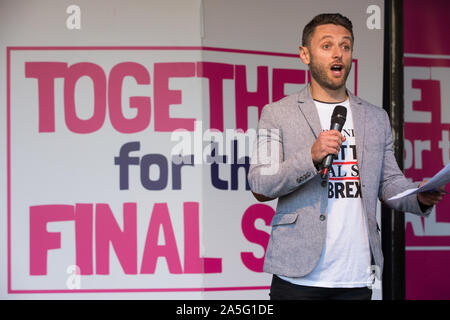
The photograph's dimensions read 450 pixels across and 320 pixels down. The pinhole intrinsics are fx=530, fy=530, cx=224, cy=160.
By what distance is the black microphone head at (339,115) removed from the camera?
190 cm

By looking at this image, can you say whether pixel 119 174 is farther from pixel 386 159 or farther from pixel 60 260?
pixel 386 159

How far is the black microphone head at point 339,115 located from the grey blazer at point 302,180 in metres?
0.07

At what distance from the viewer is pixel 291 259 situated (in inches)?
75.6

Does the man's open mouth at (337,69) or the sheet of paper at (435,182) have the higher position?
the man's open mouth at (337,69)

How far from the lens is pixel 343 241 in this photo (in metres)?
1.90

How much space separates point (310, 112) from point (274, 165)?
0.26 m

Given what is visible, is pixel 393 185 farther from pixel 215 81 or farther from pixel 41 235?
pixel 41 235

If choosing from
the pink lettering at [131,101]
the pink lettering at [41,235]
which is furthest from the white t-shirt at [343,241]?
the pink lettering at [41,235]

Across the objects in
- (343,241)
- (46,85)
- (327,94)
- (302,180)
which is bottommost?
(343,241)

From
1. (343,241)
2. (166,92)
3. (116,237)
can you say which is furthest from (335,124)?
(116,237)

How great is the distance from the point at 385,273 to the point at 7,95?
265 cm

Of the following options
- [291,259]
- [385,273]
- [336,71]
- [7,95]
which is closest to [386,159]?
[336,71]

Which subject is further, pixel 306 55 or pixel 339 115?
pixel 306 55

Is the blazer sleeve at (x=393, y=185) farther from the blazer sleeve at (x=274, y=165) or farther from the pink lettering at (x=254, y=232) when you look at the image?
the pink lettering at (x=254, y=232)
